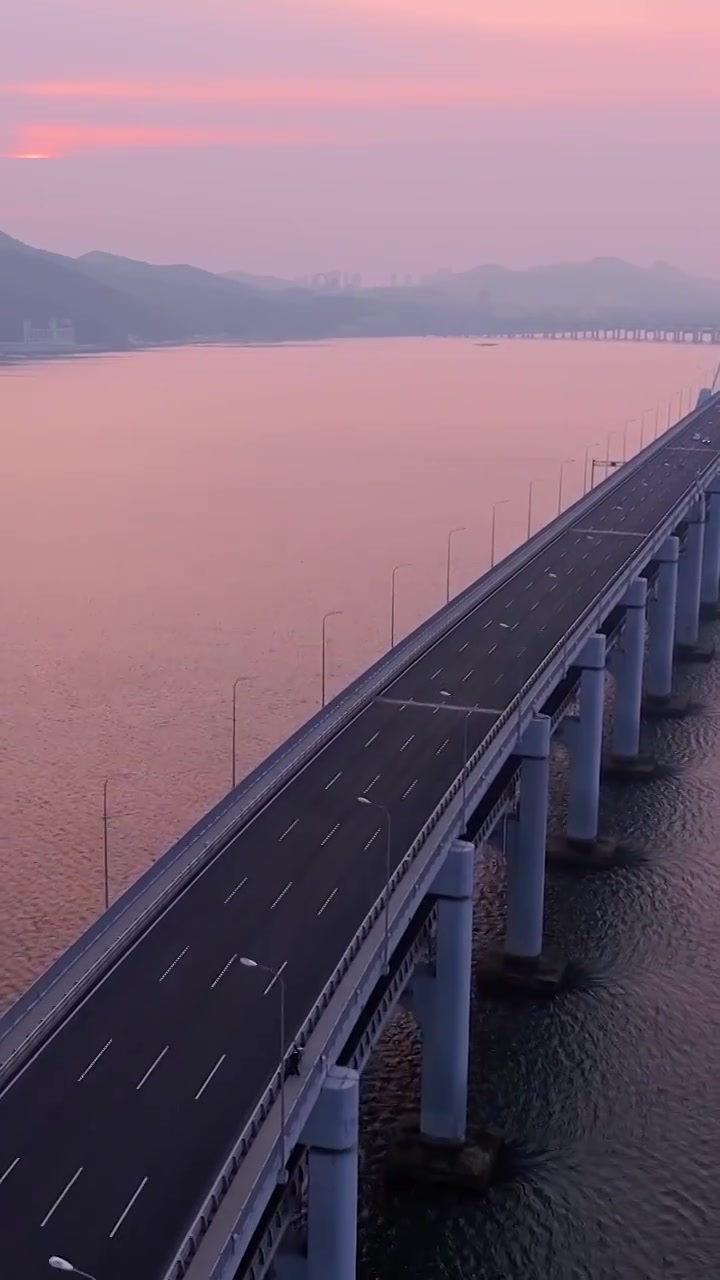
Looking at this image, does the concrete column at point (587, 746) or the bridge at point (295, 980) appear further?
the concrete column at point (587, 746)

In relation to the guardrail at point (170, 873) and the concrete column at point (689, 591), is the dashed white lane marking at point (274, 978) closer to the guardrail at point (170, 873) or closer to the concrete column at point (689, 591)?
the guardrail at point (170, 873)

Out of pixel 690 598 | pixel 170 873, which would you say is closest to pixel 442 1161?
pixel 170 873

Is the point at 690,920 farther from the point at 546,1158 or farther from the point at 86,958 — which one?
the point at 86,958

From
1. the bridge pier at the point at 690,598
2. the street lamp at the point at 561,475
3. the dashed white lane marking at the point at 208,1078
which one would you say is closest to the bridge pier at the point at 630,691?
the bridge pier at the point at 690,598

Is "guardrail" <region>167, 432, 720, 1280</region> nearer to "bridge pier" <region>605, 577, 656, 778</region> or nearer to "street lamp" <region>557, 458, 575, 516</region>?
"bridge pier" <region>605, 577, 656, 778</region>

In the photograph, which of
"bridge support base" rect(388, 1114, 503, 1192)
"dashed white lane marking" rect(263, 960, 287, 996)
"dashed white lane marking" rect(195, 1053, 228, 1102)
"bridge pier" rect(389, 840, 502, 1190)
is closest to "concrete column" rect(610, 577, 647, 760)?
"bridge pier" rect(389, 840, 502, 1190)

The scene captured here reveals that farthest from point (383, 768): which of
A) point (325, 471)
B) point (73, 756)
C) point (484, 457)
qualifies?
point (484, 457)

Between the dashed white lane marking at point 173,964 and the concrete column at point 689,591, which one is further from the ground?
the dashed white lane marking at point 173,964
